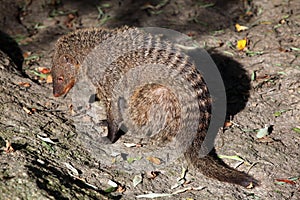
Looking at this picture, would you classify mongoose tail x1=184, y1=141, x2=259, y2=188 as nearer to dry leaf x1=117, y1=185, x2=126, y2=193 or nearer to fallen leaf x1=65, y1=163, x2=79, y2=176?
dry leaf x1=117, y1=185, x2=126, y2=193

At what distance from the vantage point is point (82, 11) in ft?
18.1

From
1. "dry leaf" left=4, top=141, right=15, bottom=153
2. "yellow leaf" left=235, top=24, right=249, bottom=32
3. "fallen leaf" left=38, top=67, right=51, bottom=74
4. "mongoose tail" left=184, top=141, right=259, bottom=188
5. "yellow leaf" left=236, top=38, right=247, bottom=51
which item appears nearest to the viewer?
"dry leaf" left=4, top=141, right=15, bottom=153

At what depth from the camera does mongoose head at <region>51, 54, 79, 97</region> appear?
4008 mm

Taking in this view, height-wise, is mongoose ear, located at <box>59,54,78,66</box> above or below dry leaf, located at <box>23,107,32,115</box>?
above

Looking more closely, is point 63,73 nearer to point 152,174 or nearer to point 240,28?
point 152,174

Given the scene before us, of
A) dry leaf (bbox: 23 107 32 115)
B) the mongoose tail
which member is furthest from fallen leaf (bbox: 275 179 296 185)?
dry leaf (bbox: 23 107 32 115)

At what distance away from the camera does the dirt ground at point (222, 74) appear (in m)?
2.96

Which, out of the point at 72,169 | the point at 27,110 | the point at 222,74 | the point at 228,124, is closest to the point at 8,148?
the point at 72,169

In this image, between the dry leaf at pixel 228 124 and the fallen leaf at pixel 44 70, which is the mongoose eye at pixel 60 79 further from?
the dry leaf at pixel 228 124

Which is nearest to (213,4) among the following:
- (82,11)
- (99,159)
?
(82,11)

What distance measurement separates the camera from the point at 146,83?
11.6 ft

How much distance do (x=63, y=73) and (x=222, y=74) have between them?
1.59m

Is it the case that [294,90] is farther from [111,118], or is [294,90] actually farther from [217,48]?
[111,118]

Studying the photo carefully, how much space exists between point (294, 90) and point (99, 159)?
1983 mm
